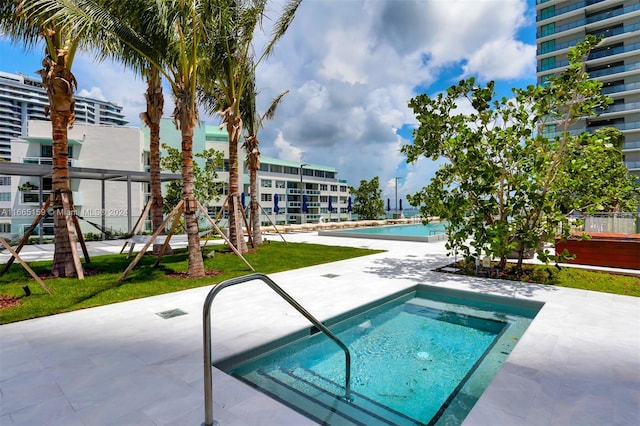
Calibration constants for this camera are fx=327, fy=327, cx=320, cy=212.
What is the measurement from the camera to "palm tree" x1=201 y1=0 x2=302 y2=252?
1040 cm

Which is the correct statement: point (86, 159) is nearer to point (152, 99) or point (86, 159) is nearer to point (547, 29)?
point (152, 99)

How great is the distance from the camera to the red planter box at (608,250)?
10.4 metres

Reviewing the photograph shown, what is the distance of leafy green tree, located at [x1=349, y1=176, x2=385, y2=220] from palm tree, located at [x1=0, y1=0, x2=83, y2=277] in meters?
37.9

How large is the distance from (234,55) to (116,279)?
27.1 ft

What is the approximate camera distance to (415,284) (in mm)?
8359

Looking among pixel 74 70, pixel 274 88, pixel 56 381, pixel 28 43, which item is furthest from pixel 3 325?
pixel 274 88

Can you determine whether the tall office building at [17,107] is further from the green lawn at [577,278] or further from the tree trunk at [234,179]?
the green lawn at [577,278]

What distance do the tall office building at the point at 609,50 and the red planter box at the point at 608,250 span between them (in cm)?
4151

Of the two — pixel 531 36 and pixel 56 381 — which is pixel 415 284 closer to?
pixel 56 381

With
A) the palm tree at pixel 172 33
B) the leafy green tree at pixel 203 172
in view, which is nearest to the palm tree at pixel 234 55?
the palm tree at pixel 172 33

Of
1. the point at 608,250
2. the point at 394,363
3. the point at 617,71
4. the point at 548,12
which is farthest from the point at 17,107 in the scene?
the point at 617,71

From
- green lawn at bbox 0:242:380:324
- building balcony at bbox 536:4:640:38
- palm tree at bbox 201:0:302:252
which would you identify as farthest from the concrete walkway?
building balcony at bbox 536:4:640:38

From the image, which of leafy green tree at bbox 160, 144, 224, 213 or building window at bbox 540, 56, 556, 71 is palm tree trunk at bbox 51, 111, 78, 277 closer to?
leafy green tree at bbox 160, 144, 224, 213

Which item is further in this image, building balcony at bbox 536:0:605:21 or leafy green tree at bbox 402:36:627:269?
building balcony at bbox 536:0:605:21
